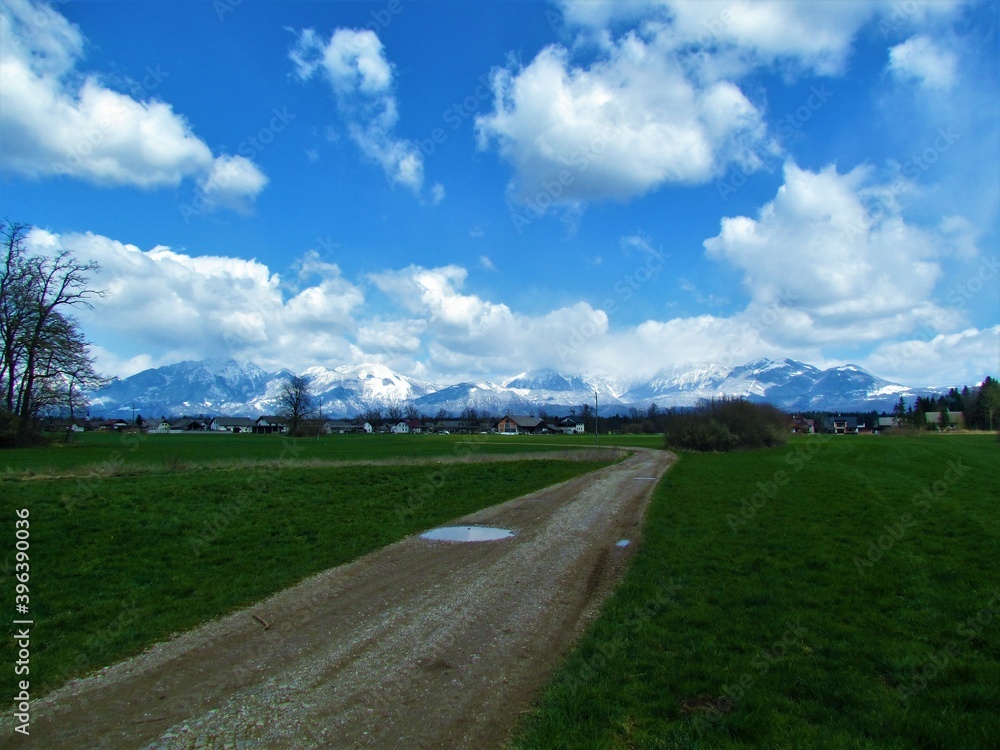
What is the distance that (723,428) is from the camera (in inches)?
2475

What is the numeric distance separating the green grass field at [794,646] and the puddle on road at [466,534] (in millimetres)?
3969

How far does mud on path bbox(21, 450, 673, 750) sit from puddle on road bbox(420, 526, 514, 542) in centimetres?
253

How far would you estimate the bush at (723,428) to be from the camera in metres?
62.9

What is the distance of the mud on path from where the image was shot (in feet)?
16.8

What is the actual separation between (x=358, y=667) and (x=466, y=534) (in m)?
8.49

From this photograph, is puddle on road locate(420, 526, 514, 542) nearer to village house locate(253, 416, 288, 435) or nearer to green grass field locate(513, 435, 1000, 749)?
green grass field locate(513, 435, 1000, 749)

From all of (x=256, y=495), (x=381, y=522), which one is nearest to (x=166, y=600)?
(x=381, y=522)
